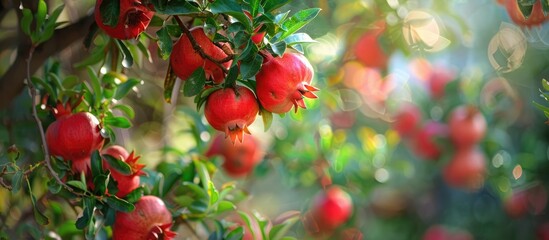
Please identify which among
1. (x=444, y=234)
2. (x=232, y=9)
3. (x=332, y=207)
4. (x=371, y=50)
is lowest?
(x=444, y=234)

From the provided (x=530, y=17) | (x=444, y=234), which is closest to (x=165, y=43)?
(x=530, y=17)

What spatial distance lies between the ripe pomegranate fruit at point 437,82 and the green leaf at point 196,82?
1.54 meters

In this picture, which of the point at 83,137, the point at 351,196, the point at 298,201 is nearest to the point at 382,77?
the point at 351,196

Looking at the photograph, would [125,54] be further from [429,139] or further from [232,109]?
[429,139]

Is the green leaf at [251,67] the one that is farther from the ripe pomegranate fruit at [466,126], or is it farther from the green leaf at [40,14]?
the ripe pomegranate fruit at [466,126]

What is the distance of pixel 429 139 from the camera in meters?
2.35

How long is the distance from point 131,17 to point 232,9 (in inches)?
6.0

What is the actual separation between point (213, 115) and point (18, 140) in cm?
80

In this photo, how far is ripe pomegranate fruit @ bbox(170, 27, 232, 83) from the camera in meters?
1.00

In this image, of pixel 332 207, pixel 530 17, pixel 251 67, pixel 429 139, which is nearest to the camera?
pixel 251 67

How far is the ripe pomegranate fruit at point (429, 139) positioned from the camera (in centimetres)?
234

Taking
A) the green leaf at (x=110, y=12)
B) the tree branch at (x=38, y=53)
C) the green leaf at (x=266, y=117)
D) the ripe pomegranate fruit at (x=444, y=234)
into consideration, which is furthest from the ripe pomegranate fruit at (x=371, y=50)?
the green leaf at (x=110, y=12)

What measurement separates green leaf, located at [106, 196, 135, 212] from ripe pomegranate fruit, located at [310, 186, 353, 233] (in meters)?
1.01

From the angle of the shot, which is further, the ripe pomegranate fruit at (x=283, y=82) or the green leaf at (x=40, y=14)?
the green leaf at (x=40, y=14)
